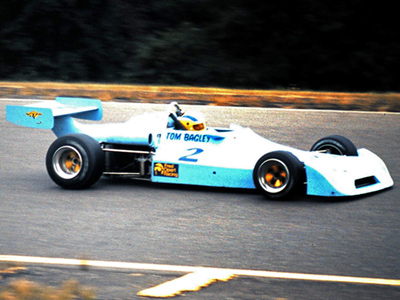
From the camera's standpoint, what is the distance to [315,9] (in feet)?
71.0

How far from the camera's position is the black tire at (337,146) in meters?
8.09

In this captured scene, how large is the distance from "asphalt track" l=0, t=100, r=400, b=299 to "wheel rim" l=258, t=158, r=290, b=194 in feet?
0.50

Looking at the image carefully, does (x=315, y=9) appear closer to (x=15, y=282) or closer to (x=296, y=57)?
(x=296, y=57)

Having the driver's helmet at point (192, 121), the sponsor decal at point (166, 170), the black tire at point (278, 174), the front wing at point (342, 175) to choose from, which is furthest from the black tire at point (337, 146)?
the sponsor decal at point (166, 170)

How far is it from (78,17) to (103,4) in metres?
0.98

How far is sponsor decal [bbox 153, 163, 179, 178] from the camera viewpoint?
25.6 ft

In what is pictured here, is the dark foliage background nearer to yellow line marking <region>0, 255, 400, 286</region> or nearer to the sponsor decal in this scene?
the sponsor decal

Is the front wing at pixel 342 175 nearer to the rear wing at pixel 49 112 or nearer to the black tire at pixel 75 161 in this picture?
the black tire at pixel 75 161

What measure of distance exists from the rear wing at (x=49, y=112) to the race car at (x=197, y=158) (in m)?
0.01

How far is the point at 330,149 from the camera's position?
27.1 feet

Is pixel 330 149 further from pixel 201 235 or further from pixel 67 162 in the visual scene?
pixel 67 162

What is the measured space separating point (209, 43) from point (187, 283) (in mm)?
18647

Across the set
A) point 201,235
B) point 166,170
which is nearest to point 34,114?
point 166,170

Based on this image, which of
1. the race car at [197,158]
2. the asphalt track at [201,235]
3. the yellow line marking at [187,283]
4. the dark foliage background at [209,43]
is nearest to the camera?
the yellow line marking at [187,283]
